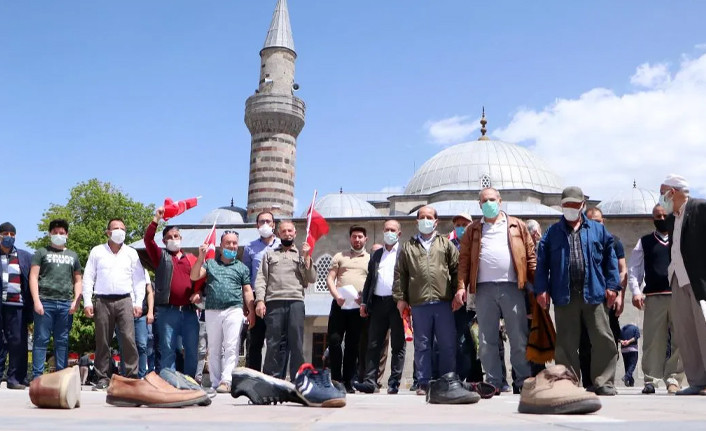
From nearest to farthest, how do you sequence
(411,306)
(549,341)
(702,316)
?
(702,316) < (549,341) < (411,306)

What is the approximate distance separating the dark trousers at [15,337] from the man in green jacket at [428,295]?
13.3 ft

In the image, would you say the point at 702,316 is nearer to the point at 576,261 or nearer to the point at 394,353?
the point at 576,261

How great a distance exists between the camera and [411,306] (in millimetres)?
6785

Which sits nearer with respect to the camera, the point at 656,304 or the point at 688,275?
the point at 688,275

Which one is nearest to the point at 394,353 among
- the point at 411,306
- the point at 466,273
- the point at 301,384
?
the point at 411,306

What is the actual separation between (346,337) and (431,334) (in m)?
Result: 1.58

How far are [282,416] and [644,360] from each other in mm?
4833

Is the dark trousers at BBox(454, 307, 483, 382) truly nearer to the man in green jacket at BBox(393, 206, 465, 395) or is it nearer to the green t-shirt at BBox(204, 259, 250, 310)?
the man in green jacket at BBox(393, 206, 465, 395)

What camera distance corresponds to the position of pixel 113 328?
306 inches

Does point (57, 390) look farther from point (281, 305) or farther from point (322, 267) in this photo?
point (322, 267)

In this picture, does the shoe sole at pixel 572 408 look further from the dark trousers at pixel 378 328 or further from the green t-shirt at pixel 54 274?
the green t-shirt at pixel 54 274

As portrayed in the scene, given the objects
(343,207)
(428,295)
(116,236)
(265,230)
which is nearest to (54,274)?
(116,236)

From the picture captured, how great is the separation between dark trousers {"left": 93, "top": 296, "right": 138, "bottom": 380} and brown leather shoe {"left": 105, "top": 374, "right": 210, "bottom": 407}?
352 centimetres

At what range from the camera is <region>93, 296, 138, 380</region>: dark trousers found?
25.1 ft
